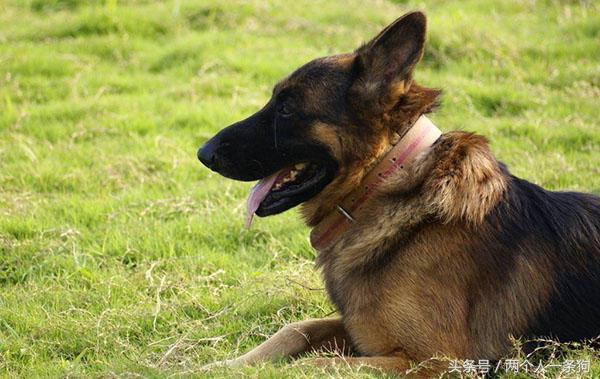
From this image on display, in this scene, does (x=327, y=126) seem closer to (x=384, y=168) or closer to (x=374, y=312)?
(x=384, y=168)

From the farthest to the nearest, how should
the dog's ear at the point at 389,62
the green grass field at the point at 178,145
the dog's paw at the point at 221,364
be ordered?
1. the green grass field at the point at 178,145
2. the dog's ear at the point at 389,62
3. the dog's paw at the point at 221,364

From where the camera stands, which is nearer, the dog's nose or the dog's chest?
the dog's chest

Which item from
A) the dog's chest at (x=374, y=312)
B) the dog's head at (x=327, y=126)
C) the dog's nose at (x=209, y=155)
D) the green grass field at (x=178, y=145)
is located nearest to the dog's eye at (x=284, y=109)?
the dog's head at (x=327, y=126)

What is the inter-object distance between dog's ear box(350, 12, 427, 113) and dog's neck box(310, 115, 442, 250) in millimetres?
200

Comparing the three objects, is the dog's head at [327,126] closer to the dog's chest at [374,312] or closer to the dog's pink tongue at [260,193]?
the dog's pink tongue at [260,193]

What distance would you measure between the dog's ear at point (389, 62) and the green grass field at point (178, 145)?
1428 millimetres

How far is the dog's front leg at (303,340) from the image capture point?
5.30 m

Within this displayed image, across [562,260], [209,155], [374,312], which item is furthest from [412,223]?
[209,155]

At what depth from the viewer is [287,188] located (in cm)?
530

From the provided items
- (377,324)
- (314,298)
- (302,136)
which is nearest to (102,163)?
(314,298)

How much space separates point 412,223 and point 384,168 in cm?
35

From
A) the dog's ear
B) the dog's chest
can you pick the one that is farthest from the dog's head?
the dog's chest

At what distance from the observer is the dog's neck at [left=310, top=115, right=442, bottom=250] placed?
5055 mm

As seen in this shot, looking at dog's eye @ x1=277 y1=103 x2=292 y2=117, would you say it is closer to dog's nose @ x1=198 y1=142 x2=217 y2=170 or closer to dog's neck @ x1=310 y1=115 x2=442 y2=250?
dog's nose @ x1=198 y1=142 x2=217 y2=170
